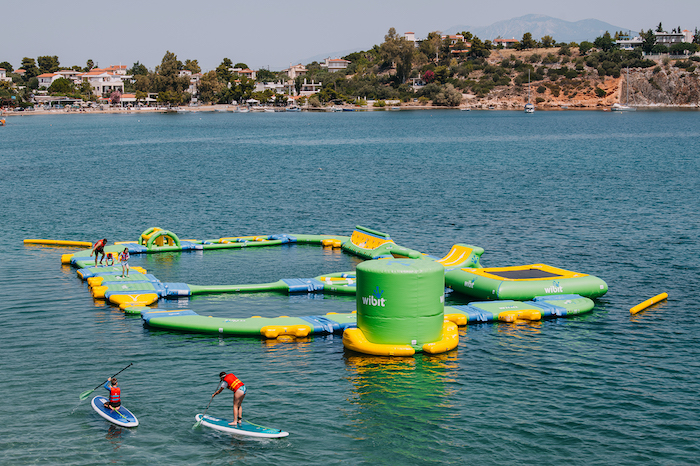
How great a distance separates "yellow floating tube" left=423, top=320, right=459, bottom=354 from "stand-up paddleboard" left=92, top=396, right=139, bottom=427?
1358 cm

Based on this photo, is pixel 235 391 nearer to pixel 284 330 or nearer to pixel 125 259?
pixel 284 330

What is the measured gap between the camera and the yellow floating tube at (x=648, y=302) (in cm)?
4065

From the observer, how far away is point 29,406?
2759 cm

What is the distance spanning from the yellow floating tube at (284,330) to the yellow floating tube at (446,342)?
6.53 meters

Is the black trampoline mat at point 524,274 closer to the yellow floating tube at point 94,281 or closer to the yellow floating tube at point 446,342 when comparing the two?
the yellow floating tube at point 446,342

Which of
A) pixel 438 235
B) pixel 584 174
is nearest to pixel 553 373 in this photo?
pixel 438 235

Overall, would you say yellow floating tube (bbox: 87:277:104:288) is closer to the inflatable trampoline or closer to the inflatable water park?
the inflatable water park

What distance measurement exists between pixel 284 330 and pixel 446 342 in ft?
27.1

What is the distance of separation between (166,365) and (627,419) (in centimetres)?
1950

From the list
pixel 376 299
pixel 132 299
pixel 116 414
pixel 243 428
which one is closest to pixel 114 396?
pixel 116 414

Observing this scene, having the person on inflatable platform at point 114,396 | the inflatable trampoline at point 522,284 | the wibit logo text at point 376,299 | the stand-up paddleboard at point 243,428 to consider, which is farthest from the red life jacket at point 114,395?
the inflatable trampoline at point 522,284

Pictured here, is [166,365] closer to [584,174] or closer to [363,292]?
[363,292]

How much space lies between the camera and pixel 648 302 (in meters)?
41.7

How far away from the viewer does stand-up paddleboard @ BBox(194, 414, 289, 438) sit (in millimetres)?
24672
